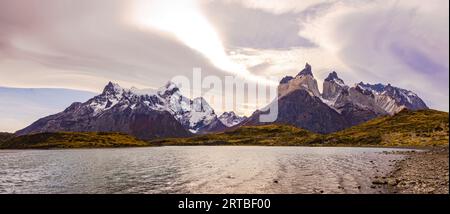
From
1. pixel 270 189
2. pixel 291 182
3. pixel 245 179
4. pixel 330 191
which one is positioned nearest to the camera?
pixel 330 191

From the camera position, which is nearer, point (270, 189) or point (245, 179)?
point (270, 189)

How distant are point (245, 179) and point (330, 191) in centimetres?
2171

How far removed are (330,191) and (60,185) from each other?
45.2 metres
